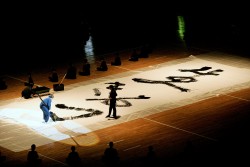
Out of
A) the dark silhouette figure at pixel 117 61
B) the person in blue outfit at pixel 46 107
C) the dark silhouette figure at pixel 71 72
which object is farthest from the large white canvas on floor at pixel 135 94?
the dark silhouette figure at pixel 117 61

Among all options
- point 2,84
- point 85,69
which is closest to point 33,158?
point 2,84

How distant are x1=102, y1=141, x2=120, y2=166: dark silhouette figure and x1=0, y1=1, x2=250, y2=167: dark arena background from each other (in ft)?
0.44

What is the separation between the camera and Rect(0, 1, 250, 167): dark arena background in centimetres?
1638

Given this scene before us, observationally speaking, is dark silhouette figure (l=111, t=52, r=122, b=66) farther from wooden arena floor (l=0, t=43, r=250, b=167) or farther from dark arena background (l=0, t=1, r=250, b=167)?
wooden arena floor (l=0, t=43, r=250, b=167)

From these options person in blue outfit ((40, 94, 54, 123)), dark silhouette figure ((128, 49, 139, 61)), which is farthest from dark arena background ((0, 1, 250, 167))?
person in blue outfit ((40, 94, 54, 123))

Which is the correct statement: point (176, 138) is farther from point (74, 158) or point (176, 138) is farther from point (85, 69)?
point (85, 69)

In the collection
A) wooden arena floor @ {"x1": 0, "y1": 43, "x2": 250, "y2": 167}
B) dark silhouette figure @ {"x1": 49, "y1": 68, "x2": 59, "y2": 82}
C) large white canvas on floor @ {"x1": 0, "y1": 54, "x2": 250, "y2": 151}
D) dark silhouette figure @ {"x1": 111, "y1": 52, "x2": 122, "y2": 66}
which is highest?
dark silhouette figure @ {"x1": 111, "y1": 52, "x2": 122, "y2": 66}

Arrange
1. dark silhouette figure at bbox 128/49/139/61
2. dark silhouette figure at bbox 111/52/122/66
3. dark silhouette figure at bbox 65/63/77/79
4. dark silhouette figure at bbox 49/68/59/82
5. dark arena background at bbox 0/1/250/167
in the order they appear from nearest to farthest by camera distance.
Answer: dark arena background at bbox 0/1/250/167
dark silhouette figure at bbox 49/68/59/82
dark silhouette figure at bbox 65/63/77/79
dark silhouette figure at bbox 111/52/122/66
dark silhouette figure at bbox 128/49/139/61

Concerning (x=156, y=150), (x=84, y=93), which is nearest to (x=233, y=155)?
(x=156, y=150)

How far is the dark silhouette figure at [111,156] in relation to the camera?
1538 cm

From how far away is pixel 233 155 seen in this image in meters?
15.6

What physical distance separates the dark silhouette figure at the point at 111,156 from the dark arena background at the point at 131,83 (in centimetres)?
14

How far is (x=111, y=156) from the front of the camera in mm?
15398

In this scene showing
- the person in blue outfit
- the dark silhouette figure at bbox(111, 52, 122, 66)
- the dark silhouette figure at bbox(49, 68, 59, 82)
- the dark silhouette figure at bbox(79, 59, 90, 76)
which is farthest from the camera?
the dark silhouette figure at bbox(111, 52, 122, 66)
